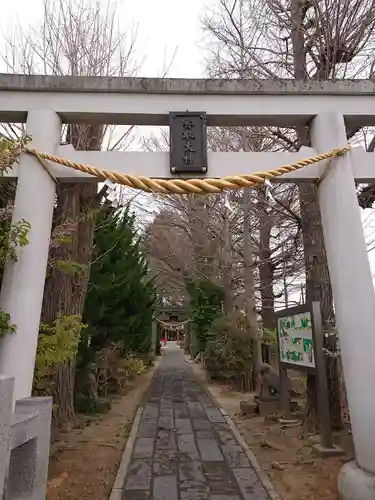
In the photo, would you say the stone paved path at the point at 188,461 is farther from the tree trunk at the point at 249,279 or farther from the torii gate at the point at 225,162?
the tree trunk at the point at 249,279

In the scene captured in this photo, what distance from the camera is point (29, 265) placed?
4.05 meters

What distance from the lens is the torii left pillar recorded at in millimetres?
3826

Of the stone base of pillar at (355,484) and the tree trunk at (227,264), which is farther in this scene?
the tree trunk at (227,264)

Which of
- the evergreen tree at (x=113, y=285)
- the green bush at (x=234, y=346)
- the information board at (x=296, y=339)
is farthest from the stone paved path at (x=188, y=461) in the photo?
the green bush at (x=234, y=346)

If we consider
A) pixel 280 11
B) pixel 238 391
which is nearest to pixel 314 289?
pixel 280 11

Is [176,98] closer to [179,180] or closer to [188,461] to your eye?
[179,180]

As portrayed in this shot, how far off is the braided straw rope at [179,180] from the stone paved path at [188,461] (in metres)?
3.36

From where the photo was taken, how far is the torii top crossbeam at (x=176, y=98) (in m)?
4.58

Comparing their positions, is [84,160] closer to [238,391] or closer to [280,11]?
[280,11]

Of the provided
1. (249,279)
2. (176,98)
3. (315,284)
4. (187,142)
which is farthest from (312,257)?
(249,279)

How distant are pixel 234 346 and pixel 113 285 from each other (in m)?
5.04

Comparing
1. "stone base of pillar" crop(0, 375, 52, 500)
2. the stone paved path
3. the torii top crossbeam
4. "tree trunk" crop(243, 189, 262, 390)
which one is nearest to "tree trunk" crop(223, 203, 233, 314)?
"tree trunk" crop(243, 189, 262, 390)

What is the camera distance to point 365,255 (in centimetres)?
427

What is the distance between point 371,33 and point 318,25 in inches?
37.7
